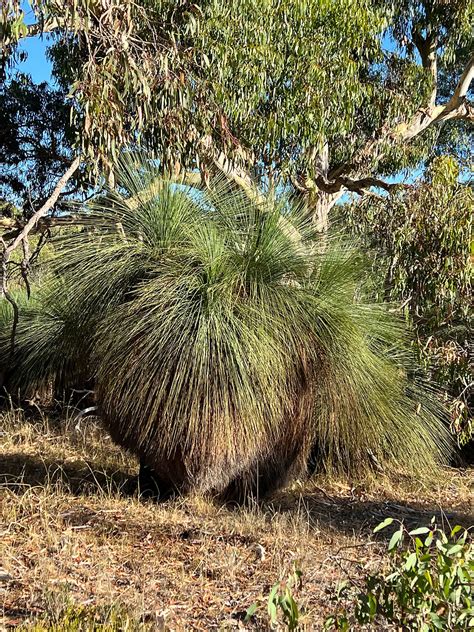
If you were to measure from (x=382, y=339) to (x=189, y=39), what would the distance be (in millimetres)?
3598

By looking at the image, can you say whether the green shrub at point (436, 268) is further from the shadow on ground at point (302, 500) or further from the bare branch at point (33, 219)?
the bare branch at point (33, 219)

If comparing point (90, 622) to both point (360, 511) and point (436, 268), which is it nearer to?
point (360, 511)

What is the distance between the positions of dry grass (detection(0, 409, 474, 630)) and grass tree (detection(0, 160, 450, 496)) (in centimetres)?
43

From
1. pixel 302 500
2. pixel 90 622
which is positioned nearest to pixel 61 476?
pixel 302 500

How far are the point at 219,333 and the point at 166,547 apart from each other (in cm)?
143

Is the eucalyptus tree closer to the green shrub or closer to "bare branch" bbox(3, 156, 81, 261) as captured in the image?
"bare branch" bbox(3, 156, 81, 261)

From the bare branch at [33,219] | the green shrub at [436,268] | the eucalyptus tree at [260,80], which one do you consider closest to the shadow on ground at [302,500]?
the green shrub at [436,268]

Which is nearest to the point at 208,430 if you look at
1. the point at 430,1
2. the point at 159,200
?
the point at 159,200

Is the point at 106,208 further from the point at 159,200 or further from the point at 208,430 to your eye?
the point at 208,430

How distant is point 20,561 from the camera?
404 centimetres

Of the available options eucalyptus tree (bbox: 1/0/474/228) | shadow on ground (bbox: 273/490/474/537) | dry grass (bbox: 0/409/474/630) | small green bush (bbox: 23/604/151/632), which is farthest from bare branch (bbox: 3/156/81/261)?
shadow on ground (bbox: 273/490/474/537)

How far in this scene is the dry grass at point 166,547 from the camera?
3527mm

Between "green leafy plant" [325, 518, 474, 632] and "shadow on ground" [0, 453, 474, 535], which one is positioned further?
"shadow on ground" [0, 453, 474, 535]

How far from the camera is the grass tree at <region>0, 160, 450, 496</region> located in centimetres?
486
